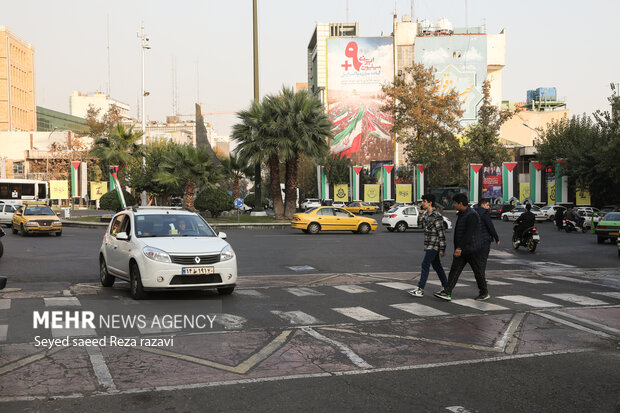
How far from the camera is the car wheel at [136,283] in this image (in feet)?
33.3

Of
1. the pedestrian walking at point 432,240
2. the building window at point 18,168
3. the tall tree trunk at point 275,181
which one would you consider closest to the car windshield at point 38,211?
the tall tree trunk at point 275,181

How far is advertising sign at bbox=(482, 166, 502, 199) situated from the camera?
62.8 m

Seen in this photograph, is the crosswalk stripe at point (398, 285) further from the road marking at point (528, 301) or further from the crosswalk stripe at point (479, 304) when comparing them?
the road marking at point (528, 301)

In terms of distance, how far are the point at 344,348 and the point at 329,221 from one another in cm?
2512

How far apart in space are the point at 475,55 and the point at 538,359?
105311 millimetres

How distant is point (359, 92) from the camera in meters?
111

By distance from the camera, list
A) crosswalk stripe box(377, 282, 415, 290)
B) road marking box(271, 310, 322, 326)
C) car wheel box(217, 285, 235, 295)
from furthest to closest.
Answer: crosswalk stripe box(377, 282, 415, 290) → car wheel box(217, 285, 235, 295) → road marking box(271, 310, 322, 326)

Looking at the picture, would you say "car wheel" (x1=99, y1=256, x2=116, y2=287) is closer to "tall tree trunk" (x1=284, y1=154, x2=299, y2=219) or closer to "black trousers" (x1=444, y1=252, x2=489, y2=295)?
"black trousers" (x1=444, y1=252, x2=489, y2=295)

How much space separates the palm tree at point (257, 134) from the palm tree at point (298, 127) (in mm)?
477

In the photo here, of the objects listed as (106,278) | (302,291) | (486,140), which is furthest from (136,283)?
(486,140)

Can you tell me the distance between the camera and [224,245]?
35.6 feet

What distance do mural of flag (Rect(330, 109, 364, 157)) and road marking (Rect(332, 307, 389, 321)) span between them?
101 meters

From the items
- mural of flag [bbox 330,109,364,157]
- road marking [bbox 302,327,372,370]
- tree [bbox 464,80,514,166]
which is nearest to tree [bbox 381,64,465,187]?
tree [bbox 464,80,514,166]

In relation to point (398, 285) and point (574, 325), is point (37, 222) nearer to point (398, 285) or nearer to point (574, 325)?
point (398, 285)
